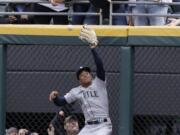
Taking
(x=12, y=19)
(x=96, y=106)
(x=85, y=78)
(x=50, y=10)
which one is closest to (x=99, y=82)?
(x=85, y=78)

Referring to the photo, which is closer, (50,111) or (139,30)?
(139,30)

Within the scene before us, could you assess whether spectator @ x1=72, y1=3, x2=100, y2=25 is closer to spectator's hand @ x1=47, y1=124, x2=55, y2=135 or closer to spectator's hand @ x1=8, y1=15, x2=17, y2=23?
spectator's hand @ x1=8, y1=15, x2=17, y2=23

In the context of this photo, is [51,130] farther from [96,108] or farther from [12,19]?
[12,19]

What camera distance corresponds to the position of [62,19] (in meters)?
9.72

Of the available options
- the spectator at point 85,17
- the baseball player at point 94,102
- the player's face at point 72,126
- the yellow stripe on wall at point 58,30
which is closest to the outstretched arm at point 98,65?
the baseball player at point 94,102

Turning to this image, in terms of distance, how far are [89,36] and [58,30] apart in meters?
0.54

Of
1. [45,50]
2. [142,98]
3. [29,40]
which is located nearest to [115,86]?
[142,98]

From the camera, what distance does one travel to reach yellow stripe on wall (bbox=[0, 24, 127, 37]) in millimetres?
8164

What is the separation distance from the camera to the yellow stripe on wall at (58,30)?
816cm

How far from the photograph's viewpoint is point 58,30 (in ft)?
27.2

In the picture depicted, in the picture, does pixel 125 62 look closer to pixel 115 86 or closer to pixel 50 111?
pixel 115 86

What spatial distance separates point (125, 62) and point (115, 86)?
1.43 metres

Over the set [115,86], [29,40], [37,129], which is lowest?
[37,129]

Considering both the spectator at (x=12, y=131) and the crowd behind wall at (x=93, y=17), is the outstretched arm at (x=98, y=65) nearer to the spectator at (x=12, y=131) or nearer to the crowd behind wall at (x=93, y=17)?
the crowd behind wall at (x=93, y=17)
